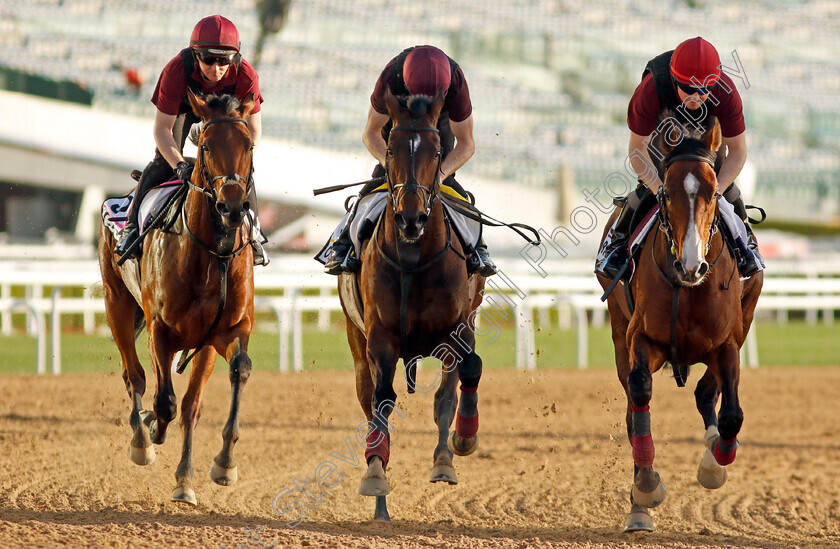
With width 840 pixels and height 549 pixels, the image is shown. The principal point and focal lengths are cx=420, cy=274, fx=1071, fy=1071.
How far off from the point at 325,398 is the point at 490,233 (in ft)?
50.5

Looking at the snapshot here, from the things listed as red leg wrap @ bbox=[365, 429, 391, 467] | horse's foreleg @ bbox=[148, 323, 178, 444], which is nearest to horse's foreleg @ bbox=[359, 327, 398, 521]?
red leg wrap @ bbox=[365, 429, 391, 467]

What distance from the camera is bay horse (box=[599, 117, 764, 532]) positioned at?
5.28 m

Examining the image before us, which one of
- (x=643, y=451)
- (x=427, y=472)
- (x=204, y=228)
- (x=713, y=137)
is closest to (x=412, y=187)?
(x=204, y=228)

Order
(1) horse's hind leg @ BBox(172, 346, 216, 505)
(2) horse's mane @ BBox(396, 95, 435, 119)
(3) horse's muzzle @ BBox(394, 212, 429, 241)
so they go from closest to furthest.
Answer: (3) horse's muzzle @ BBox(394, 212, 429, 241)
(2) horse's mane @ BBox(396, 95, 435, 119)
(1) horse's hind leg @ BBox(172, 346, 216, 505)

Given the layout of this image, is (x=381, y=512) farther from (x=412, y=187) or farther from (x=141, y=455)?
(x=412, y=187)

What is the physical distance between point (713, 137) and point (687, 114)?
323 mm

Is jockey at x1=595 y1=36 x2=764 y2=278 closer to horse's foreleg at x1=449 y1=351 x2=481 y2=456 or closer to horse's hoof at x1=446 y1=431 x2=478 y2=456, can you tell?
horse's foreleg at x1=449 y1=351 x2=481 y2=456

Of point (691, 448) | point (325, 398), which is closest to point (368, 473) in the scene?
point (691, 448)

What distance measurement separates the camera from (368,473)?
17.5ft

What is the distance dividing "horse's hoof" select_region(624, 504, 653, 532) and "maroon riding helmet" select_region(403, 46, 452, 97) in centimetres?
238

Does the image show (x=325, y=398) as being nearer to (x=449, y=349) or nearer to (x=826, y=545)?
(x=449, y=349)

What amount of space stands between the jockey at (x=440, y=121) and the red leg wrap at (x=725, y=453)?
154cm

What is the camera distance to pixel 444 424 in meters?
6.12

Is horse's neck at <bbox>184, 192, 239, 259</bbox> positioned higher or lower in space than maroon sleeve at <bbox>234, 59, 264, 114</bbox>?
lower
